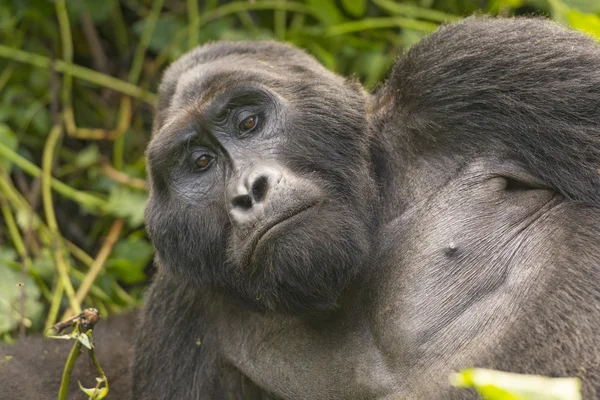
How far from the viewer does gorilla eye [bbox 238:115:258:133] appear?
10.3 ft

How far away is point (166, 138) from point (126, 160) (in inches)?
103

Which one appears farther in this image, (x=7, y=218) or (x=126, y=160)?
(x=126, y=160)

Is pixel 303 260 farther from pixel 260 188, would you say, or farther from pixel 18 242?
pixel 18 242

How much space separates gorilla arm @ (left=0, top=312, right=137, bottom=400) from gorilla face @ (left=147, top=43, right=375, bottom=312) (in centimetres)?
93

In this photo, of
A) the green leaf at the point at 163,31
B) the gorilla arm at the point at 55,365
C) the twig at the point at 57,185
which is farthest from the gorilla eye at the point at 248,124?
the green leaf at the point at 163,31

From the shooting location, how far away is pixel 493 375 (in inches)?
61.0

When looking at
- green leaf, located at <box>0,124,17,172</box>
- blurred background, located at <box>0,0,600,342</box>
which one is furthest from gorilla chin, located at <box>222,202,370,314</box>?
green leaf, located at <box>0,124,17,172</box>

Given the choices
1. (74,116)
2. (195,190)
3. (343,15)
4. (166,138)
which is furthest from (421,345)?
(74,116)

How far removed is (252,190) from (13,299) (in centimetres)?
185

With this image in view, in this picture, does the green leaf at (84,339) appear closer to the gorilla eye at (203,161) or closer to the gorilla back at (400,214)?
the gorilla back at (400,214)

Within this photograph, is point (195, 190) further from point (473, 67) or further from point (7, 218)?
point (7, 218)

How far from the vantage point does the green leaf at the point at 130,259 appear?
4.63m

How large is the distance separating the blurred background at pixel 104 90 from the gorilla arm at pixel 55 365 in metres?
0.48

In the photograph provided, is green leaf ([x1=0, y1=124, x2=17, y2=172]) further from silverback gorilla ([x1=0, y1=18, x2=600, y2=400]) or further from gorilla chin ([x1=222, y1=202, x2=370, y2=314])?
gorilla chin ([x1=222, y1=202, x2=370, y2=314])
